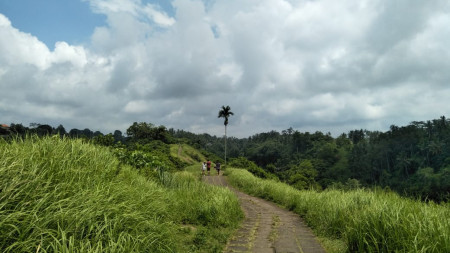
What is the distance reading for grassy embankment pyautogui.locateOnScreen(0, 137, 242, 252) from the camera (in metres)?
2.77

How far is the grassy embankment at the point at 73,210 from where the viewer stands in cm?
277

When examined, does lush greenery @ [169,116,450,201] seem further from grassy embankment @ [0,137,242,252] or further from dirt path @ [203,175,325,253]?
grassy embankment @ [0,137,242,252]

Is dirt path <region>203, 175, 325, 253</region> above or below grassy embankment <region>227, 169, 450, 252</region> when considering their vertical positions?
below

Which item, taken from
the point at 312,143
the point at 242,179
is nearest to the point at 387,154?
the point at 312,143

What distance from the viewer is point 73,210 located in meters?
3.22

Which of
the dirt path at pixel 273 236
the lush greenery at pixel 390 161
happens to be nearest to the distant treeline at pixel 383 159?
the lush greenery at pixel 390 161

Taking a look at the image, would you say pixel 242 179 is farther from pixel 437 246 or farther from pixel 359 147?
pixel 359 147

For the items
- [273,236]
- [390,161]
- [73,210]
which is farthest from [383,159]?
[73,210]

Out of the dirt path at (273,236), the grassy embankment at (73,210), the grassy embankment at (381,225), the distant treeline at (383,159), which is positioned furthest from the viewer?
the distant treeline at (383,159)

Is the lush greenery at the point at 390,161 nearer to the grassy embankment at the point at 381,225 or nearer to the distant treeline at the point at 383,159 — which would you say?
the distant treeline at the point at 383,159

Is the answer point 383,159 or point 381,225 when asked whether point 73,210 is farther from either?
point 383,159

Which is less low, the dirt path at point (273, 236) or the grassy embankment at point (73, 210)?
the grassy embankment at point (73, 210)

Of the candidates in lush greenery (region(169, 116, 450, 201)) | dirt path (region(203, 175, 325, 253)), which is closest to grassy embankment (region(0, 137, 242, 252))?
dirt path (region(203, 175, 325, 253))

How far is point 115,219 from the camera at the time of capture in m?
3.42
